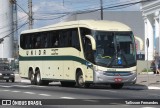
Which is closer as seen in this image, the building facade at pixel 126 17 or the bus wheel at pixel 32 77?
the bus wheel at pixel 32 77

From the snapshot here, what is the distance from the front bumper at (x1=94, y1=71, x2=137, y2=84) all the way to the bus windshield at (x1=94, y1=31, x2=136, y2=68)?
45 cm

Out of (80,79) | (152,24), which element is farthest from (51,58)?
(152,24)

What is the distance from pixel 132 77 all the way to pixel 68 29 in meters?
5.02

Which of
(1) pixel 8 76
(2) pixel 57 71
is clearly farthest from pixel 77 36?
(1) pixel 8 76

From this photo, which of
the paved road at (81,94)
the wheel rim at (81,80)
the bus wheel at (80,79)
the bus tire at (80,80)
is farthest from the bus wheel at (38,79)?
the paved road at (81,94)

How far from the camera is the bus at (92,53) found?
28375 millimetres

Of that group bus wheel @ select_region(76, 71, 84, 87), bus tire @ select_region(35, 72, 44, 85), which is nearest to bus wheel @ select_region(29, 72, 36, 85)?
bus tire @ select_region(35, 72, 44, 85)

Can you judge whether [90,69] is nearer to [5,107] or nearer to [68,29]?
[68,29]

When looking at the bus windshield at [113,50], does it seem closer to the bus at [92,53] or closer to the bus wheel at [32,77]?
the bus at [92,53]

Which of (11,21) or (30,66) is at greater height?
(11,21)

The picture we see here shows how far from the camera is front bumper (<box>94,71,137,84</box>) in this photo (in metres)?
28.3

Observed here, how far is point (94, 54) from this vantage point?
28.4 metres

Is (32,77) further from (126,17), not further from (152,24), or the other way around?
(126,17)

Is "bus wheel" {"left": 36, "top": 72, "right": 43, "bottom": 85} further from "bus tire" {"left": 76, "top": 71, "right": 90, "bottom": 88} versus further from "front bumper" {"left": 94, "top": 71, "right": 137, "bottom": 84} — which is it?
"front bumper" {"left": 94, "top": 71, "right": 137, "bottom": 84}
